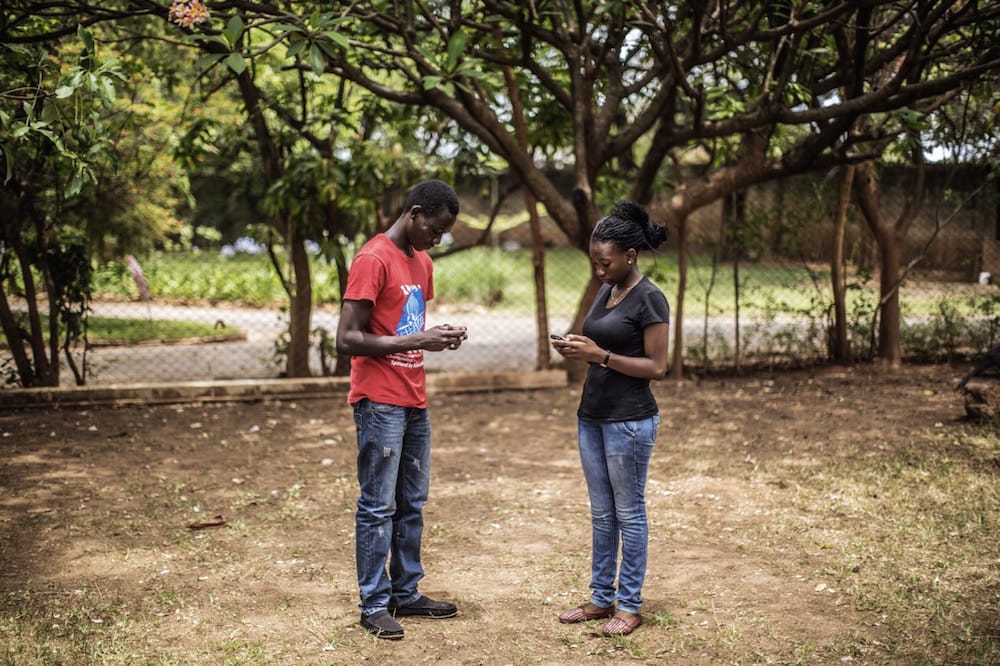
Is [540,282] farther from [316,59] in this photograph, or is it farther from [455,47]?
[316,59]

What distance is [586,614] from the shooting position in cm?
404

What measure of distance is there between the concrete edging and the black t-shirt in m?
5.01

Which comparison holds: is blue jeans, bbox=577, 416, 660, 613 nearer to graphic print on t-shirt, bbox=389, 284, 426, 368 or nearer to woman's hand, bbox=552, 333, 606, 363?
woman's hand, bbox=552, 333, 606, 363

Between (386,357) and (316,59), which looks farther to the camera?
(316,59)

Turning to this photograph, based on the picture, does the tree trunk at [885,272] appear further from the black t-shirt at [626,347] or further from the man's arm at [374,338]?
the man's arm at [374,338]

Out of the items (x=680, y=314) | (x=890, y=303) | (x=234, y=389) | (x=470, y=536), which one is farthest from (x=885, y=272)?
(x=234, y=389)

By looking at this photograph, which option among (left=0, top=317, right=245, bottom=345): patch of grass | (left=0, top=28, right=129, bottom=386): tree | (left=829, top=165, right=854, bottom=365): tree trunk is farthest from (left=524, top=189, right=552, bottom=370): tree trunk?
(left=0, top=317, right=245, bottom=345): patch of grass

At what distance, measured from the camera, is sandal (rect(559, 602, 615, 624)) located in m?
4.03

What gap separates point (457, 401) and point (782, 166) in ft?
11.5

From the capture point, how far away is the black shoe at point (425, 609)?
411 cm

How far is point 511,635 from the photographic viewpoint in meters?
3.94

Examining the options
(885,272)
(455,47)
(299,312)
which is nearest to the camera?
(455,47)

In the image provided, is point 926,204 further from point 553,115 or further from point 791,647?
point 791,647

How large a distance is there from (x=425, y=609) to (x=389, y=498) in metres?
0.58
